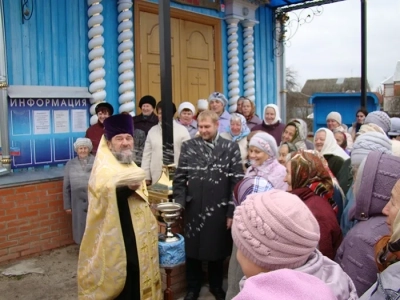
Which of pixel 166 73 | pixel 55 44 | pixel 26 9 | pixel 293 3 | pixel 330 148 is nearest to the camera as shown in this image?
pixel 166 73

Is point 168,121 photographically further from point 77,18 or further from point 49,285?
point 77,18

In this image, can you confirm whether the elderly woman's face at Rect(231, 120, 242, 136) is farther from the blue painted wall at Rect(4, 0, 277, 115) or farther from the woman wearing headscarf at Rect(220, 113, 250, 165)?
the blue painted wall at Rect(4, 0, 277, 115)

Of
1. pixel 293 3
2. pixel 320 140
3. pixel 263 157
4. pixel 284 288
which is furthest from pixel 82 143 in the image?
pixel 293 3

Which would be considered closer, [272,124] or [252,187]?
[252,187]

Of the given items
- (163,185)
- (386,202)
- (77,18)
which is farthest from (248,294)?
(77,18)

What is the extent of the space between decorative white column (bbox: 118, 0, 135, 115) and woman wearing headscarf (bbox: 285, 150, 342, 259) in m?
4.11

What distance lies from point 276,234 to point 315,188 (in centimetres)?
120

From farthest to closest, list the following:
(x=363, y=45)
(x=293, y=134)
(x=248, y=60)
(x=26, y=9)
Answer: (x=248, y=60) → (x=363, y=45) → (x=26, y=9) → (x=293, y=134)

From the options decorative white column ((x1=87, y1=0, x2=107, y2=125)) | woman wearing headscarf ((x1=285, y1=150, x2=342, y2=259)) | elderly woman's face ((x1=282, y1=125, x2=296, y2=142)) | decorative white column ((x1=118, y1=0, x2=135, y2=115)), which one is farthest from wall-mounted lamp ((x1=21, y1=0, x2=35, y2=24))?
woman wearing headscarf ((x1=285, y1=150, x2=342, y2=259))

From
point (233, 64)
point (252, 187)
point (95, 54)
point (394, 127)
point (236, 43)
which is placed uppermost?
point (236, 43)

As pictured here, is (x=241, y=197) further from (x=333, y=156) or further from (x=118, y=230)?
(x=333, y=156)

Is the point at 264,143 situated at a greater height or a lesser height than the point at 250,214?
greater

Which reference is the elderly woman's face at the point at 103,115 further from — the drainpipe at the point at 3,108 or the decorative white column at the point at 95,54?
the drainpipe at the point at 3,108

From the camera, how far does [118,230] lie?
105 inches
